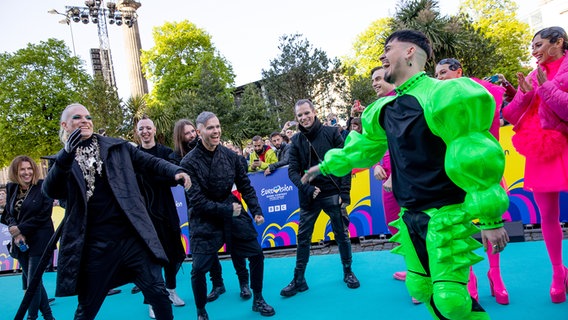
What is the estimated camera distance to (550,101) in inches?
112

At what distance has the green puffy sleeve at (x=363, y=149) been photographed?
2.36 meters

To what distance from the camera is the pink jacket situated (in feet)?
9.24

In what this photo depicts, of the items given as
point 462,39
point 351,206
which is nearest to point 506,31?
point 462,39

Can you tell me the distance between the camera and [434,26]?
20.5 m

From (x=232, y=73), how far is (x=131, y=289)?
103ft

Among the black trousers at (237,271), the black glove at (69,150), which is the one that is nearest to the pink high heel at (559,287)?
the black trousers at (237,271)

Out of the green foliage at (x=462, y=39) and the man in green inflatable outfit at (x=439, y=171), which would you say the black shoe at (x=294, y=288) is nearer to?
the man in green inflatable outfit at (x=439, y=171)

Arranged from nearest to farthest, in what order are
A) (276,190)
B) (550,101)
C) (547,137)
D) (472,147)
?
1. (472,147)
2. (550,101)
3. (547,137)
4. (276,190)

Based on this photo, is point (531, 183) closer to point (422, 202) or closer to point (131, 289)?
point (422, 202)

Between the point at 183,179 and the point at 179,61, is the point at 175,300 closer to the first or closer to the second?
the point at 183,179

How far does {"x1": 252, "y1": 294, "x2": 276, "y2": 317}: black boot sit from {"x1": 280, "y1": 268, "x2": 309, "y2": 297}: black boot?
0.45 metres

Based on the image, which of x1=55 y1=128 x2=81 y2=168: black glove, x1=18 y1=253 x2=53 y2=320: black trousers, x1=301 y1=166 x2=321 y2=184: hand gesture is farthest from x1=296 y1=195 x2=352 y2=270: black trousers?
x1=18 y1=253 x2=53 y2=320: black trousers

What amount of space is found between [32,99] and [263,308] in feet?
81.2

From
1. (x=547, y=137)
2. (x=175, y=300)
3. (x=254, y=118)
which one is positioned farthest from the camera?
(x=254, y=118)
